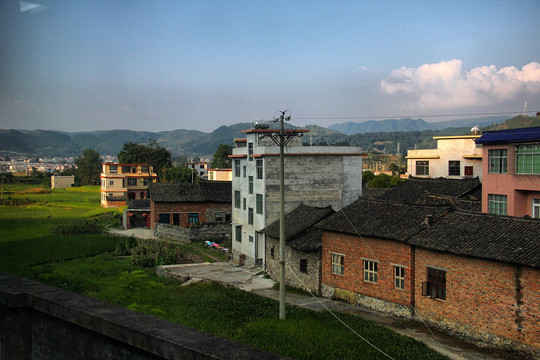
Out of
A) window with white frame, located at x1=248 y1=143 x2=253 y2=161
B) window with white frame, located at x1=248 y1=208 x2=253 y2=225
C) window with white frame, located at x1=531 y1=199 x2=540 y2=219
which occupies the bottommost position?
window with white frame, located at x1=248 y1=208 x2=253 y2=225

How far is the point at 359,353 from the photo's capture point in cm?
1050

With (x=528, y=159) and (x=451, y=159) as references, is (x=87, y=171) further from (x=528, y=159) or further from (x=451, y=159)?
(x=528, y=159)

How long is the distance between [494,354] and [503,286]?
1.70 m

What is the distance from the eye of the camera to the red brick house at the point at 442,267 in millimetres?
12195

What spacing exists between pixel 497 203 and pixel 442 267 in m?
5.84

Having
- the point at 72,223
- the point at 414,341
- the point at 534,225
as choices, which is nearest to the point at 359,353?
the point at 414,341

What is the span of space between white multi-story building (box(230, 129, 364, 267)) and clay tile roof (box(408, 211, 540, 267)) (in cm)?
955

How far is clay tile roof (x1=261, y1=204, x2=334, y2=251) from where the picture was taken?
770 inches

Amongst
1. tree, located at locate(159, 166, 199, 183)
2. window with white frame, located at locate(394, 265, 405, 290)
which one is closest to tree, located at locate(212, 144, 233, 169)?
tree, located at locate(159, 166, 199, 183)

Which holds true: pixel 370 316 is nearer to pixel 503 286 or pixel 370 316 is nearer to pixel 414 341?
pixel 414 341

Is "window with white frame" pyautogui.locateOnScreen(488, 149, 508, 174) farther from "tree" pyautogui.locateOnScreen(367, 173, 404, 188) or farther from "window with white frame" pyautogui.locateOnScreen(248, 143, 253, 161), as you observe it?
"tree" pyautogui.locateOnScreen(367, 173, 404, 188)

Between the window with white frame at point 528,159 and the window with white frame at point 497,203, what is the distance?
1.29 m

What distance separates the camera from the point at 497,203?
18516 mm

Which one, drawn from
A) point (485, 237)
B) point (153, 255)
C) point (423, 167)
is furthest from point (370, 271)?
point (423, 167)
